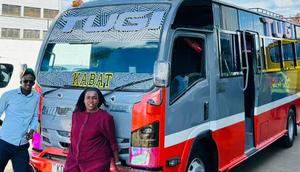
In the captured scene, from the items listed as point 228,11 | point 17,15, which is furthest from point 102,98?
point 17,15

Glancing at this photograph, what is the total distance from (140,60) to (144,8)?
0.65 meters

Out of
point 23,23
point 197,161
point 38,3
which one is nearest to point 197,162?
point 197,161

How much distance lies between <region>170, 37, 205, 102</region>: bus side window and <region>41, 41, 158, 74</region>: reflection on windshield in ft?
1.03

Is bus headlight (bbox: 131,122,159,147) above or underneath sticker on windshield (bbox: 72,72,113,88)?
underneath

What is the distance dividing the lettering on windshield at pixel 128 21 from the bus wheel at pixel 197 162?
5.19 feet

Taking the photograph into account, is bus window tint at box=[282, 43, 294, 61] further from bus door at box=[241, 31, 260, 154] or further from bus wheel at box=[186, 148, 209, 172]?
bus wheel at box=[186, 148, 209, 172]

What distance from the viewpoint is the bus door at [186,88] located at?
440 centimetres

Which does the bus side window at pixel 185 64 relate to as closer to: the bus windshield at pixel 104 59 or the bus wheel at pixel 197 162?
the bus windshield at pixel 104 59

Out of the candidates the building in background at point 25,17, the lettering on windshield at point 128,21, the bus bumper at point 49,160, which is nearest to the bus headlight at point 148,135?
the bus bumper at point 49,160

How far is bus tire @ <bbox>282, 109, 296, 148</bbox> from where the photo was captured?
353 inches

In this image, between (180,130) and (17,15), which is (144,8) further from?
(17,15)

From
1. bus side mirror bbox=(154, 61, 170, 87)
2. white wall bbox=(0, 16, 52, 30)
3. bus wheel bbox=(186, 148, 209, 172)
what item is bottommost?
bus wheel bbox=(186, 148, 209, 172)

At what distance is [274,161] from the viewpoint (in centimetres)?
785

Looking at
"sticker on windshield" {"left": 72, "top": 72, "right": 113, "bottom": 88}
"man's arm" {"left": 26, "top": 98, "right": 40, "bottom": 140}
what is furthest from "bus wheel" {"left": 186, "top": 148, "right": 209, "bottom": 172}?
"man's arm" {"left": 26, "top": 98, "right": 40, "bottom": 140}
